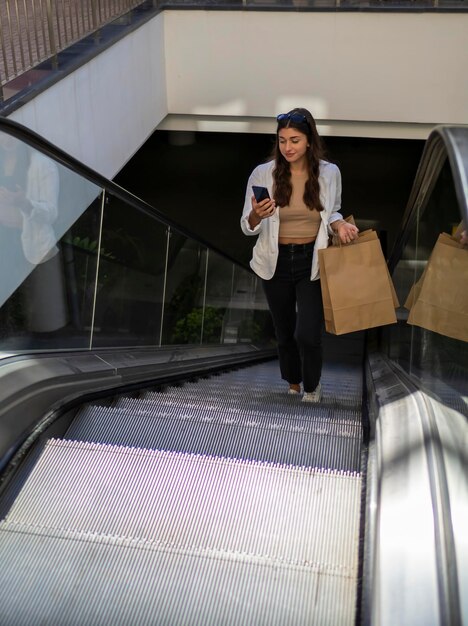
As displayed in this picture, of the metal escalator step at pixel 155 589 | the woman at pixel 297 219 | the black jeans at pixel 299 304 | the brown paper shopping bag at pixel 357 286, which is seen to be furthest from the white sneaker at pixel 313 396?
the metal escalator step at pixel 155 589

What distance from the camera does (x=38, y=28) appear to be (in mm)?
4992

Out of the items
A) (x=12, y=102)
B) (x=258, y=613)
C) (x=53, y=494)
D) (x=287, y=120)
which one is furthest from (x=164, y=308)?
(x=258, y=613)

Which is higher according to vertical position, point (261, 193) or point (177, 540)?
point (261, 193)

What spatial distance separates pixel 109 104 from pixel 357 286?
12.7 feet

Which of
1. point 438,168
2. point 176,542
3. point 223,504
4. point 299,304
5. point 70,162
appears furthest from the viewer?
point 299,304

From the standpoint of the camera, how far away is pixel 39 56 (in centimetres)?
A: 491

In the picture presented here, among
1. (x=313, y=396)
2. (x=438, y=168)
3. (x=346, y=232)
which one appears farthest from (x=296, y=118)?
(x=313, y=396)

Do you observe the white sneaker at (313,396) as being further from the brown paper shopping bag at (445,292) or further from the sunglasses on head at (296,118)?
the sunglasses on head at (296,118)

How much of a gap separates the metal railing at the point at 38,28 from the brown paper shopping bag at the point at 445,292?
9.10 feet

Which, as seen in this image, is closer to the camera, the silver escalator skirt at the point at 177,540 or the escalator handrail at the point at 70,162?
the silver escalator skirt at the point at 177,540

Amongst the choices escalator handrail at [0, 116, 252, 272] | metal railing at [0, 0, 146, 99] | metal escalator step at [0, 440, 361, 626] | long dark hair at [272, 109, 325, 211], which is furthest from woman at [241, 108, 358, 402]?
metal railing at [0, 0, 146, 99]

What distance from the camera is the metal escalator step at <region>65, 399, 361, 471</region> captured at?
249 cm

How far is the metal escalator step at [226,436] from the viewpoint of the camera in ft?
8.16

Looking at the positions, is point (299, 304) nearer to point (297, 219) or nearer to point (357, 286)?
point (357, 286)
